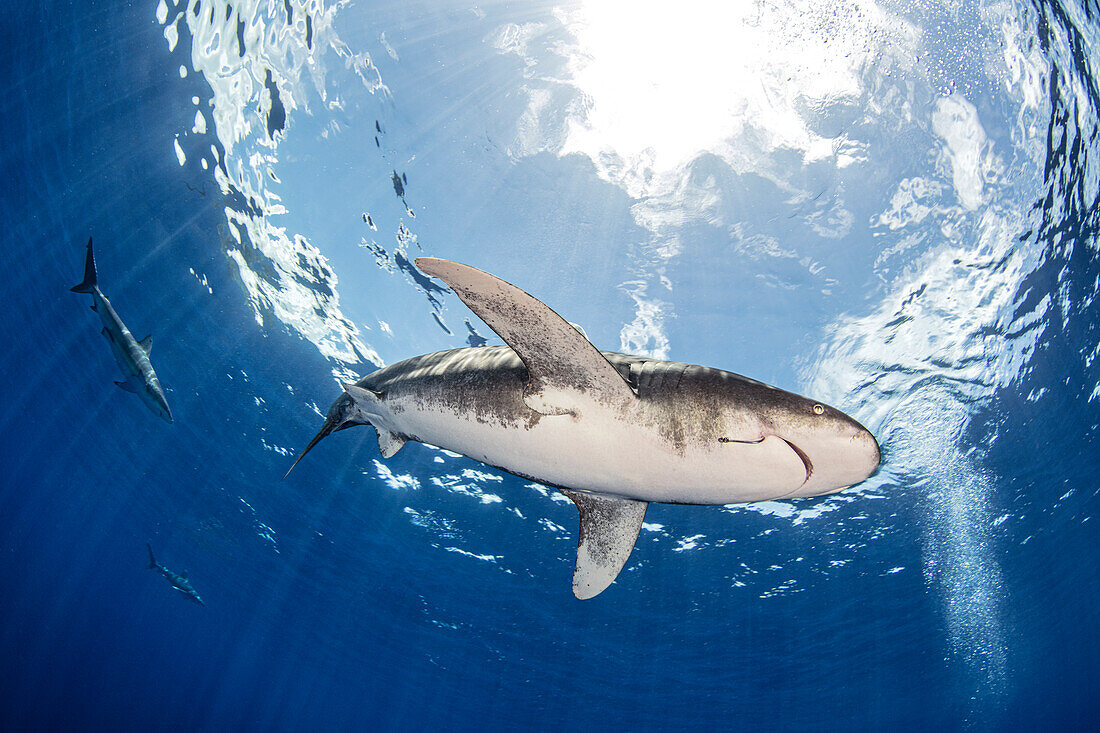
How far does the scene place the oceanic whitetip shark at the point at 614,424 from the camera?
2211mm

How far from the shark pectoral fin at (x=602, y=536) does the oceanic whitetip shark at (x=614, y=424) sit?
0.4 inches

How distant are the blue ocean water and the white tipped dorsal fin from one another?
634 centimetres

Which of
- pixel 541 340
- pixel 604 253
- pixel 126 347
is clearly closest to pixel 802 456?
pixel 541 340

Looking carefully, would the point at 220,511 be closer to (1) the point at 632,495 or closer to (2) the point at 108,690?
(1) the point at 632,495

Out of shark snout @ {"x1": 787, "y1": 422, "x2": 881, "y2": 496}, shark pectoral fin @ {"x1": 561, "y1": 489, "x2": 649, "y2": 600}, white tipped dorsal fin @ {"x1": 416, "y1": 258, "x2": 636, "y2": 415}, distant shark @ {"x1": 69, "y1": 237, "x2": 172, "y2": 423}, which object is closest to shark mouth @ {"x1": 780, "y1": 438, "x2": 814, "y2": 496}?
shark snout @ {"x1": 787, "y1": 422, "x2": 881, "y2": 496}

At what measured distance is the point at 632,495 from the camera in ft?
9.78

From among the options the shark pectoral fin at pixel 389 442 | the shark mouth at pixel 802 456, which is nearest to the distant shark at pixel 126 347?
the shark pectoral fin at pixel 389 442

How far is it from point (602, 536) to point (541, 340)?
5.59ft

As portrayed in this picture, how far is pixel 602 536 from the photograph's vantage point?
11.0ft

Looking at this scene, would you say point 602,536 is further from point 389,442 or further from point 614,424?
point 389,442

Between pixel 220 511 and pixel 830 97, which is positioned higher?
pixel 830 97

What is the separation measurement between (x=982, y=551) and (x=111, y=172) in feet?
97.7

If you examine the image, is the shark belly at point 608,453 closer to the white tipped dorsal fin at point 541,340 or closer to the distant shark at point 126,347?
the white tipped dorsal fin at point 541,340

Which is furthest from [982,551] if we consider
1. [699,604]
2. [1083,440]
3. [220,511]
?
[220,511]
